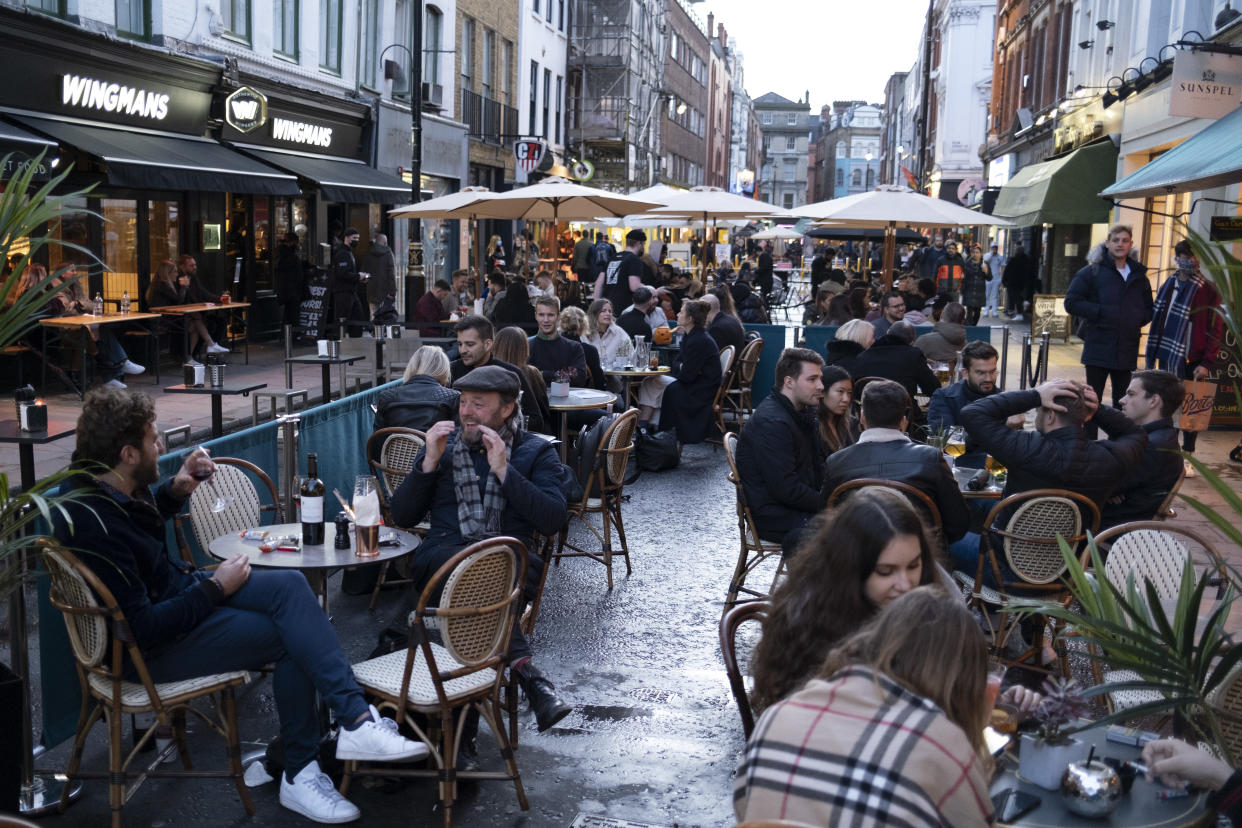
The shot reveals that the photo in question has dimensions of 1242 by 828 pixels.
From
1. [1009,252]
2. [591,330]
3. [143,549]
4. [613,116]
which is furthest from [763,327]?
[613,116]

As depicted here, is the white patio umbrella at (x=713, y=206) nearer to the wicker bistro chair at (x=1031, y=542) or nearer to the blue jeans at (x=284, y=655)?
the wicker bistro chair at (x=1031, y=542)

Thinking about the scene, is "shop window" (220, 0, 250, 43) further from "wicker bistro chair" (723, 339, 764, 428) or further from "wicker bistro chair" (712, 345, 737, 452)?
"wicker bistro chair" (712, 345, 737, 452)

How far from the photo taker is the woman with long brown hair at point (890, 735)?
2363mm

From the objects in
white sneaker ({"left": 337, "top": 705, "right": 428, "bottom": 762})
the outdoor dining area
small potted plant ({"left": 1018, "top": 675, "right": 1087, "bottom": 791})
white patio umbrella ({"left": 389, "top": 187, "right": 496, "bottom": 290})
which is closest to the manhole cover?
the outdoor dining area

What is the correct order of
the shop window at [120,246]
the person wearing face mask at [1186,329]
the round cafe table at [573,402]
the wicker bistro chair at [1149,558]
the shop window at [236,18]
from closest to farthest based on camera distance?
the wicker bistro chair at [1149,558] → the round cafe table at [573,402] → the person wearing face mask at [1186,329] → the shop window at [120,246] → the shop window at [236,18]

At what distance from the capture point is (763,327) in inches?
600

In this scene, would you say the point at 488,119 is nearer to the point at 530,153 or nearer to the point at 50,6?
the point at 530,153

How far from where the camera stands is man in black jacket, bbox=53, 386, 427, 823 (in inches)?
168

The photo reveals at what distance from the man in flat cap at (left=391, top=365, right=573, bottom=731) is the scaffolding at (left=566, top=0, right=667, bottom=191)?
1455 inches

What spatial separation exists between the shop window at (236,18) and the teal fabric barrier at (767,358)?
29.1ft

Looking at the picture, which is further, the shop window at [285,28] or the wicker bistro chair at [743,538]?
the shop window at [285,28]

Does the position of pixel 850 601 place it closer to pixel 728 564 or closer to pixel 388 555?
pixel 388 555

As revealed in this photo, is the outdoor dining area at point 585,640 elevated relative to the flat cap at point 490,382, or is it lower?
lower

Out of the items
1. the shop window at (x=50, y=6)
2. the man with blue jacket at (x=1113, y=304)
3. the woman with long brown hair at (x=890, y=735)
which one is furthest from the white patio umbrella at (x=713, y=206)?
the woman with long brown hair at (x=890, y=735)
